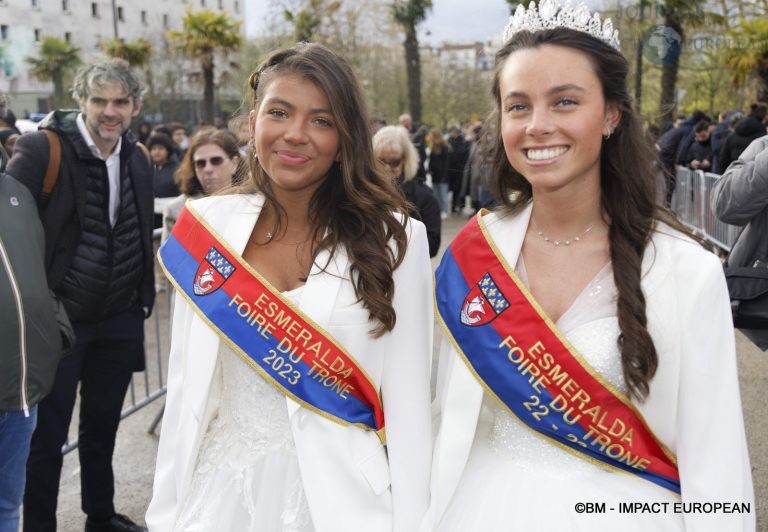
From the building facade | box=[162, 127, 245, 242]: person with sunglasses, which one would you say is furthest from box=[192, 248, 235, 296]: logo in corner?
the building facade

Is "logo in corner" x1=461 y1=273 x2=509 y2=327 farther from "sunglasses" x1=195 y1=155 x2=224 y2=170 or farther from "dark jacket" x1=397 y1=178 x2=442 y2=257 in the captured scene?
"dark jacket" x1=397 y1=178 x2=442 y2=257

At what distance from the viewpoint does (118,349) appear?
12.1 feet

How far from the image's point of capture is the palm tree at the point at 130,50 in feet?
98.6

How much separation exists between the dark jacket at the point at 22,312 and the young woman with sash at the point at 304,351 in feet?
1.80

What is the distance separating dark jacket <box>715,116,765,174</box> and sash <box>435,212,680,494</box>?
792 centimetres

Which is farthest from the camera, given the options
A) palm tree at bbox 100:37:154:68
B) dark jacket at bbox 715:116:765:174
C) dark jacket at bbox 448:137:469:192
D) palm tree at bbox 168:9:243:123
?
palm tree at bbox 100:37:154:68

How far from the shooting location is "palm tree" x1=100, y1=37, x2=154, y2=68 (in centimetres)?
3005

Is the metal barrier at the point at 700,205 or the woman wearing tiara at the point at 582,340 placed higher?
the woman wearing tiara at the point at 582,340

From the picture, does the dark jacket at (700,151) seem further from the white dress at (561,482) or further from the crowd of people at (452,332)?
the white dress at (561,482)

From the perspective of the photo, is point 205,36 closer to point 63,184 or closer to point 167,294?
point 167,294

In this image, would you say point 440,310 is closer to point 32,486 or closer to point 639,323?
point 639,323

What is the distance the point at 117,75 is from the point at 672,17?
1576 centimetres

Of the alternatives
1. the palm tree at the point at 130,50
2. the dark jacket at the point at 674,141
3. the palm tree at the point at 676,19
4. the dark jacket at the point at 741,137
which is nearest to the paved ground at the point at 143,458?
the dark jacket at the point at 741,137

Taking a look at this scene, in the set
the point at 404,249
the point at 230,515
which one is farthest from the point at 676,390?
the point at 230,515
